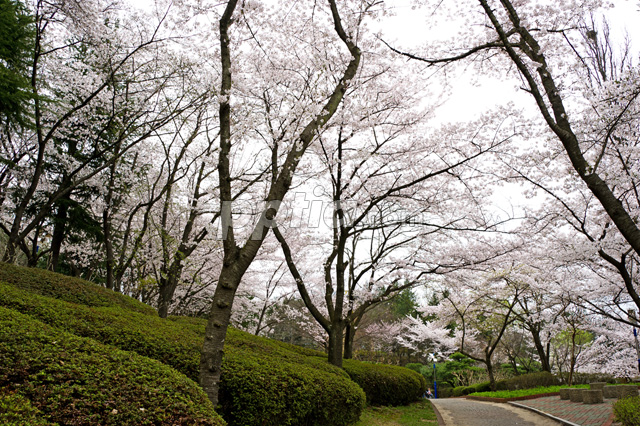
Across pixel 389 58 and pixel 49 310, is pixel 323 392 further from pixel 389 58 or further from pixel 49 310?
pixel 389 58

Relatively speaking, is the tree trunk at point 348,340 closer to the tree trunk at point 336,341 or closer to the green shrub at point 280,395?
the tree trunk at point 336,341

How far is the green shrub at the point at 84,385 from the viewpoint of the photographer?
230 centimetres

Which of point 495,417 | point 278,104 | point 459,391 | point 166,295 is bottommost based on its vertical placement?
point 459,391

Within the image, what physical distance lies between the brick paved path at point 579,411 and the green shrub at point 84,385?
25.0 ft

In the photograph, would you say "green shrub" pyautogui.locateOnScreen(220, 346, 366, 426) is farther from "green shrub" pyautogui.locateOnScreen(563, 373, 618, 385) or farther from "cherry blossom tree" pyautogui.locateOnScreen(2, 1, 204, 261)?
"green shrub" pyautogui.locateOnScreen(563, 373, 618, 385)

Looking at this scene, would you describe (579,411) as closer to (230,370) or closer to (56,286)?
(230,370)

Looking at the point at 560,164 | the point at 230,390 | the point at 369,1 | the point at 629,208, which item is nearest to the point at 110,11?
the point at 369,1

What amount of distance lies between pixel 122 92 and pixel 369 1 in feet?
22.7

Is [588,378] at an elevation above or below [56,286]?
below

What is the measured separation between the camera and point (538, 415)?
9172 millimetres

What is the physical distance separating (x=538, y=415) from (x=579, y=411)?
3.31ft

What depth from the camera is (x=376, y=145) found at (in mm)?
9250

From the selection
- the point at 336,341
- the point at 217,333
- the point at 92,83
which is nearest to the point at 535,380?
the point at 336,341

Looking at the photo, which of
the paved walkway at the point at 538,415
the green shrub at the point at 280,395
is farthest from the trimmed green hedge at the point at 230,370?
the paved walkway at the point at 538,415
